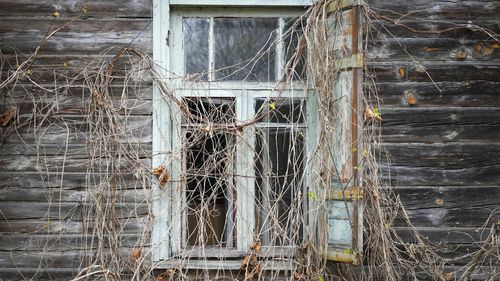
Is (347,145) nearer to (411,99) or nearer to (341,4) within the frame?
(411,99)

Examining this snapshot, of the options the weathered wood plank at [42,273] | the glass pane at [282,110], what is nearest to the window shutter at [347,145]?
the glass pane at [282,110]

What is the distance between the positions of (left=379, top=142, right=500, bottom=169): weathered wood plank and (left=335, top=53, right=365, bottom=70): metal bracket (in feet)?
2.05

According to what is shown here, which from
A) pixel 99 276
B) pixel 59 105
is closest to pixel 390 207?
pixel 99 276

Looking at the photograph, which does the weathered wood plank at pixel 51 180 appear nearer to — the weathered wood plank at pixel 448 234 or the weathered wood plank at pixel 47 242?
the weathered wood plank at pixel 47 242

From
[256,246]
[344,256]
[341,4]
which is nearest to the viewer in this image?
[344,256]

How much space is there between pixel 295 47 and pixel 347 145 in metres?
0.81

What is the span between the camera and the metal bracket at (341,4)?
4.17m

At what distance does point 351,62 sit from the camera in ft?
13.7

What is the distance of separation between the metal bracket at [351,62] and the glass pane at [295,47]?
285mm

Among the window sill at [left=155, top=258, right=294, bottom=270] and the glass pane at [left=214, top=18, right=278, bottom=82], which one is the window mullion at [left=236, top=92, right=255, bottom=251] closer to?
the window sill at [left=155, top=258, right=294, bottom=270]

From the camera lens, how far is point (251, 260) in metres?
4.41

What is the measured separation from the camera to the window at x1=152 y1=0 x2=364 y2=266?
4.42 metres

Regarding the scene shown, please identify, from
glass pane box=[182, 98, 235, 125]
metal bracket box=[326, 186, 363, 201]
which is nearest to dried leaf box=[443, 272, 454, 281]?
metal bracket box=[326, 186, 363, 201]

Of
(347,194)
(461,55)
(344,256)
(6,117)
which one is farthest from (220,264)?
(461,55)
